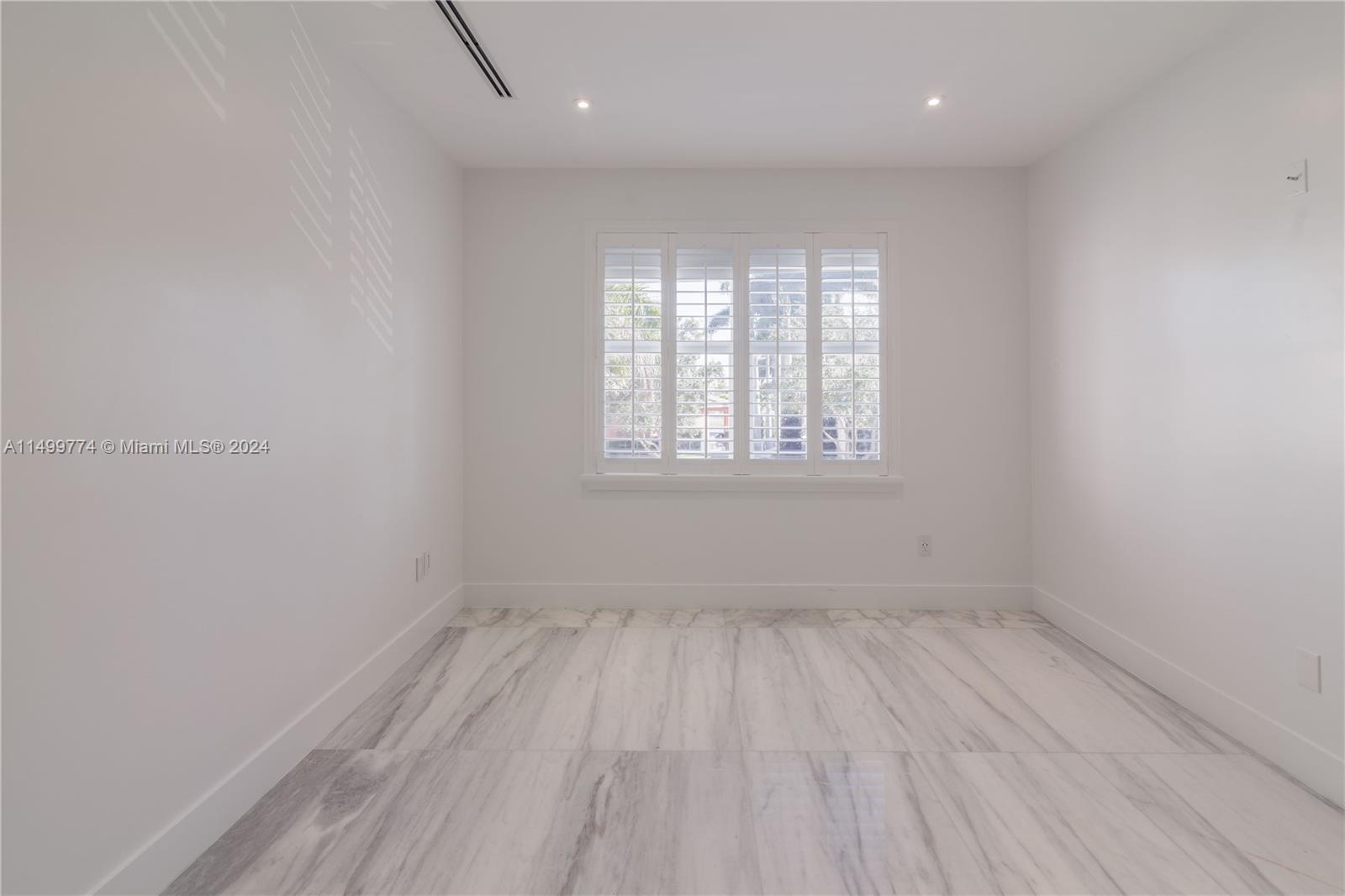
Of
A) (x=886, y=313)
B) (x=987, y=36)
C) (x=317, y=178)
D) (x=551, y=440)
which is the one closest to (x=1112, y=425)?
(x=886, y=313)

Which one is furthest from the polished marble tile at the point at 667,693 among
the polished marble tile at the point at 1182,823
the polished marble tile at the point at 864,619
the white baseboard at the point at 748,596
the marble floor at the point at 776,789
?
the polished marble tile at the point at 1182,823

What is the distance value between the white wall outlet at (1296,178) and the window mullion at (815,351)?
1.93 meters

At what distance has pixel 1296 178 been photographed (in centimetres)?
190

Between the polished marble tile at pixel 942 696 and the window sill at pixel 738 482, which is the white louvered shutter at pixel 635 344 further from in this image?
the polished marble tile at pixel 942 696

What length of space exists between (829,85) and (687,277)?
4.10 feet

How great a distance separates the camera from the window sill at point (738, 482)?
3.47m

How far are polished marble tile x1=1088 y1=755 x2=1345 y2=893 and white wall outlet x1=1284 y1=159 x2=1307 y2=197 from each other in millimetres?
1892

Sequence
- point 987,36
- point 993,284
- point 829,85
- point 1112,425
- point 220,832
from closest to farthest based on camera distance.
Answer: point 220,832, point 987,36, point 829,85, point 1112,425, point 993,284

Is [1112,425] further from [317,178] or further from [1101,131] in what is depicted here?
[317,178]

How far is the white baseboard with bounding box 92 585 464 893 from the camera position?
139 centimetres

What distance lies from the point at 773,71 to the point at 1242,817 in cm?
299

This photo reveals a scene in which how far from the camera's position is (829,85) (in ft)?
8.33

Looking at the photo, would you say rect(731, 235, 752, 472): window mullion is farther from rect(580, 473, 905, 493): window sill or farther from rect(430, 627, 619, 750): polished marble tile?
rect(430, 627, 619, 750): polished marble tile

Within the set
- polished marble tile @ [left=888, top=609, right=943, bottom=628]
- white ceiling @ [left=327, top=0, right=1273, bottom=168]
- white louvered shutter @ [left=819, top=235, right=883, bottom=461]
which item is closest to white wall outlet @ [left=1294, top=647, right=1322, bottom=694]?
polished marble tile @ [left=888, top=609, right=943, bottom=628]
